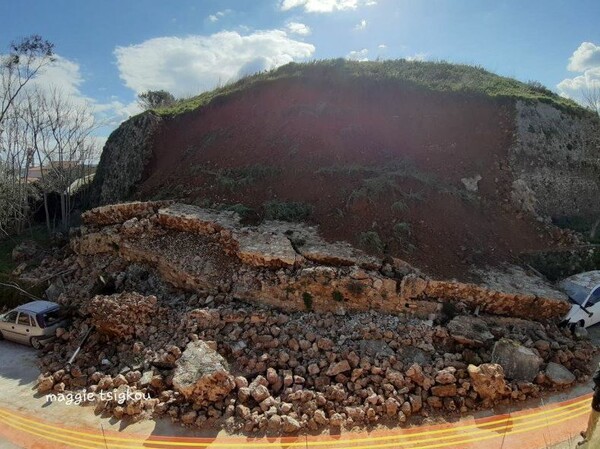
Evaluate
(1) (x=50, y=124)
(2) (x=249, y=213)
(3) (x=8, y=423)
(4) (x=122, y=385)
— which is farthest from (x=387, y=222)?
(1) (x=50, y=124)

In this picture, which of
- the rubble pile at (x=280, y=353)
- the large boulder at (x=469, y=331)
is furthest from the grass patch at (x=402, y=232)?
the large boulder at (x=469, y=331)

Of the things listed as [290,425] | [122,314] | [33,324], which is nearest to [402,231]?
[290,425]

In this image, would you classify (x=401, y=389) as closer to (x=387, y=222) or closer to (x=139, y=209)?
(x=387, y=222)

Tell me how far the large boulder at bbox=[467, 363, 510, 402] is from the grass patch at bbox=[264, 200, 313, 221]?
22.7ft

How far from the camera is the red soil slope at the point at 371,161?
12.9 meters

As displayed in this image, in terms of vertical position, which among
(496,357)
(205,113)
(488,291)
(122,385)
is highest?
(205,113)

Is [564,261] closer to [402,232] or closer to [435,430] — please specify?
[402,232]

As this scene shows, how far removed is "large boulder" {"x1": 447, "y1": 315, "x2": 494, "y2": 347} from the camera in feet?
31.7

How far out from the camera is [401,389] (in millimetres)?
8516

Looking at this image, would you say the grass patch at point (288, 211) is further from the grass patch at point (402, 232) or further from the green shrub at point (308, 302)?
the green shrub at point (308, 302)

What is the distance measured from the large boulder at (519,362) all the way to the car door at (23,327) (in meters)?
12.4

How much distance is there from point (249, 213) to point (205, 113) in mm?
8786

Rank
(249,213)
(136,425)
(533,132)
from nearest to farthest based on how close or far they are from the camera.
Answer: (136,425), (249,213), (533,132)

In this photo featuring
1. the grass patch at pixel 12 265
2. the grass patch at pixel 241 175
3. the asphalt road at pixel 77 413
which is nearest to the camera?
the asphalt road at pixel 77 413
